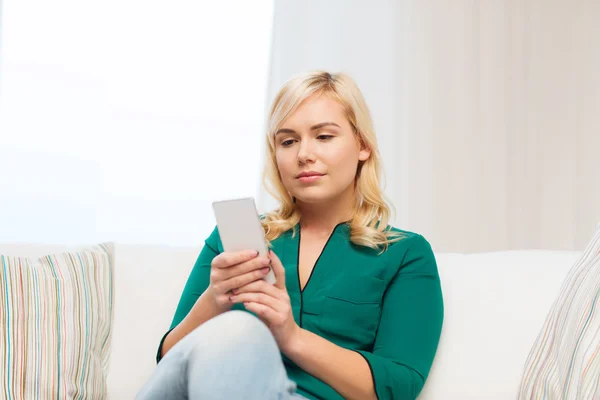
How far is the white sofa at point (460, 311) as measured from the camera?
4.67ft

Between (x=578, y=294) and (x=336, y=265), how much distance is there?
493 mm

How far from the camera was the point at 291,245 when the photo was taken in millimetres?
1579

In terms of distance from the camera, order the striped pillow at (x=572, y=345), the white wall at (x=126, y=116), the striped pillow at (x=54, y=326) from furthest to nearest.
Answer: the white wall at (x=126, y=116) → the striped pillow at (x=54, y=326) → the striped pillow at (x=572, y=345)

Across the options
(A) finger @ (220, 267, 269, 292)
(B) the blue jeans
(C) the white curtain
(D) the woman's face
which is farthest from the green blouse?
(C) the white curtain

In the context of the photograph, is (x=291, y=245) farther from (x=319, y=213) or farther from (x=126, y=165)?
(x=126, y=165)

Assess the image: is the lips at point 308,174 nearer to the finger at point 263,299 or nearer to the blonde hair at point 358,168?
the blonde hair at point 358,168

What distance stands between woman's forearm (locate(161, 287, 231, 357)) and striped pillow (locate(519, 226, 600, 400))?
1.94 feet

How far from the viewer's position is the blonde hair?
154 centimetres

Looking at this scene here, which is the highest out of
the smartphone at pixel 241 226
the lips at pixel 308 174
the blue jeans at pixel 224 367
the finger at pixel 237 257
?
the lips at pixel 308 174

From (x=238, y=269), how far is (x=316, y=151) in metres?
0.37

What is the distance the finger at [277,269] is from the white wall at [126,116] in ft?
6.18

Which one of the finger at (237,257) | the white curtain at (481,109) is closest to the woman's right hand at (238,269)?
the finger at (237,257)

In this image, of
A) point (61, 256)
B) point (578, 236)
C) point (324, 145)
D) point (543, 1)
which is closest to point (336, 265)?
point (324, 145)

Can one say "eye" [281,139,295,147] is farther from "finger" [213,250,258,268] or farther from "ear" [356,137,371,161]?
"finger" [213,250,258,268]
